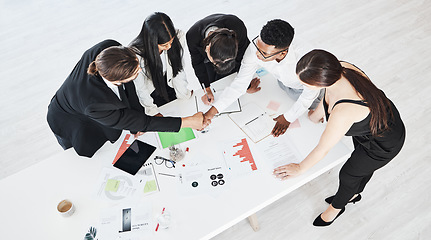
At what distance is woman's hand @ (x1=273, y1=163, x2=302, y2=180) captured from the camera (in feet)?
5.79

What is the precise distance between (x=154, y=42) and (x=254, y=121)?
0.81 m

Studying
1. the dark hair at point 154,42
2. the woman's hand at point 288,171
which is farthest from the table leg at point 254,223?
the dark hair at point 154,42

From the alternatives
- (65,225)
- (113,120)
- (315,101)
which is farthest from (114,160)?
(315,101)

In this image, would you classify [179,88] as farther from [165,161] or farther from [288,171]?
[288,171]

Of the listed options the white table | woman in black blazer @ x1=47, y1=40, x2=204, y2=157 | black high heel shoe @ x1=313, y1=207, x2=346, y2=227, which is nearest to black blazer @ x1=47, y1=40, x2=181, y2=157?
woman in black blazer @ x1=47, y1=40, x2=204, y2=157

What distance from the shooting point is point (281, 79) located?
2043 millimetres

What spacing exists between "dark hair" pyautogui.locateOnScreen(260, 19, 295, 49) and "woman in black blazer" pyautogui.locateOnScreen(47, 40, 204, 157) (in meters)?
0.64

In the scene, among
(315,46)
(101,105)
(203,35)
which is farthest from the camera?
(315,46)

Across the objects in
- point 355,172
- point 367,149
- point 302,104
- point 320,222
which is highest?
point 302,104

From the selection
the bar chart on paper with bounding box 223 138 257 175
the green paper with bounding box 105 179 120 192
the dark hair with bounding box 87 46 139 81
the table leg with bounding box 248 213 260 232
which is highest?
the dark hair with bounding box 87 46 139 81

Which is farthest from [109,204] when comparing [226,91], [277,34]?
[277,34]

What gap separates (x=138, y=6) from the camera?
4410 millimetres

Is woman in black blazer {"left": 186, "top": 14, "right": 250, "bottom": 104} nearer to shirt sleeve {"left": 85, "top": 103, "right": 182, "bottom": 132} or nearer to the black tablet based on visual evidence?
shirt sleeve {"left": 85, "top": 103, "right": 182, "bottom": 132}

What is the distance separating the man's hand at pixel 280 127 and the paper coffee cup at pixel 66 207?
1.25 meters
